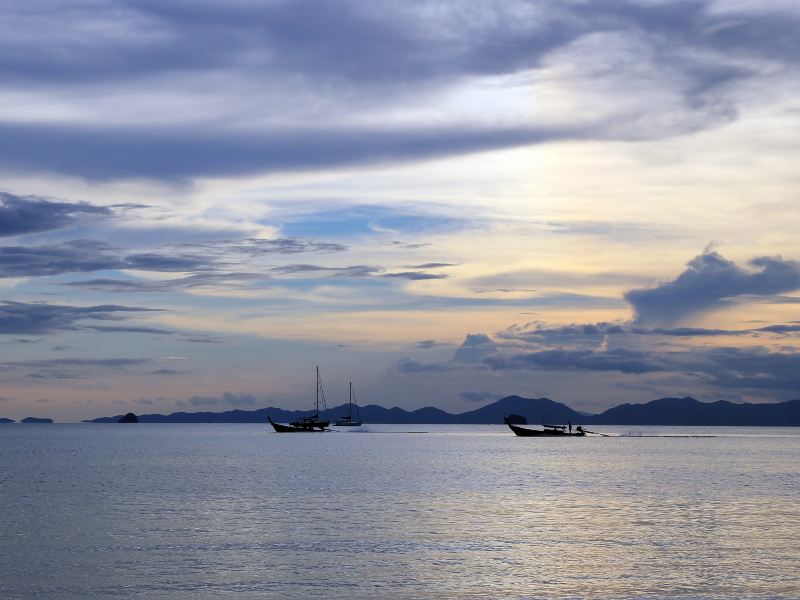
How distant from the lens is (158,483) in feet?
398

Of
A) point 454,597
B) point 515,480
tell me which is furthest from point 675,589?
point 515,480

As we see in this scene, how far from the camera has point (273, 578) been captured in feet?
175

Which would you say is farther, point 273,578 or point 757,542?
point 757,542

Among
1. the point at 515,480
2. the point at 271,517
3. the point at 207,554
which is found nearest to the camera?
the point at 207,554

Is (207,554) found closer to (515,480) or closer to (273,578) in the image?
(273,578)

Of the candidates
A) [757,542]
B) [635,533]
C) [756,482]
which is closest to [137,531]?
[635,533]

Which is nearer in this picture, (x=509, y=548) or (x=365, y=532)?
(x=509, y=548)

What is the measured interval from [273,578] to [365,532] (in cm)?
1893

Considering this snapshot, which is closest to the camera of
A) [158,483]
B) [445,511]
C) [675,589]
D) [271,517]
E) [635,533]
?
[675,589]

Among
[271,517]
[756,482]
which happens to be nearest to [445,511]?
[271,517]

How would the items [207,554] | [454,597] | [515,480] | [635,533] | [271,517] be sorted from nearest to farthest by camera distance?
1. [454,597]
2. [207,554]
3. [635,533]
4. [271,517]
5. [515,480]

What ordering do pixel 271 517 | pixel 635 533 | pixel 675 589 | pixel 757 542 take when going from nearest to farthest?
1. pixel 675 589
2. pixel 757 542
3. pixel 635 533
4. pixel 271 517

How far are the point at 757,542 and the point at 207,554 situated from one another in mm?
38139

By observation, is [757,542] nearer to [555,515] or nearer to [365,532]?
[555,515]
